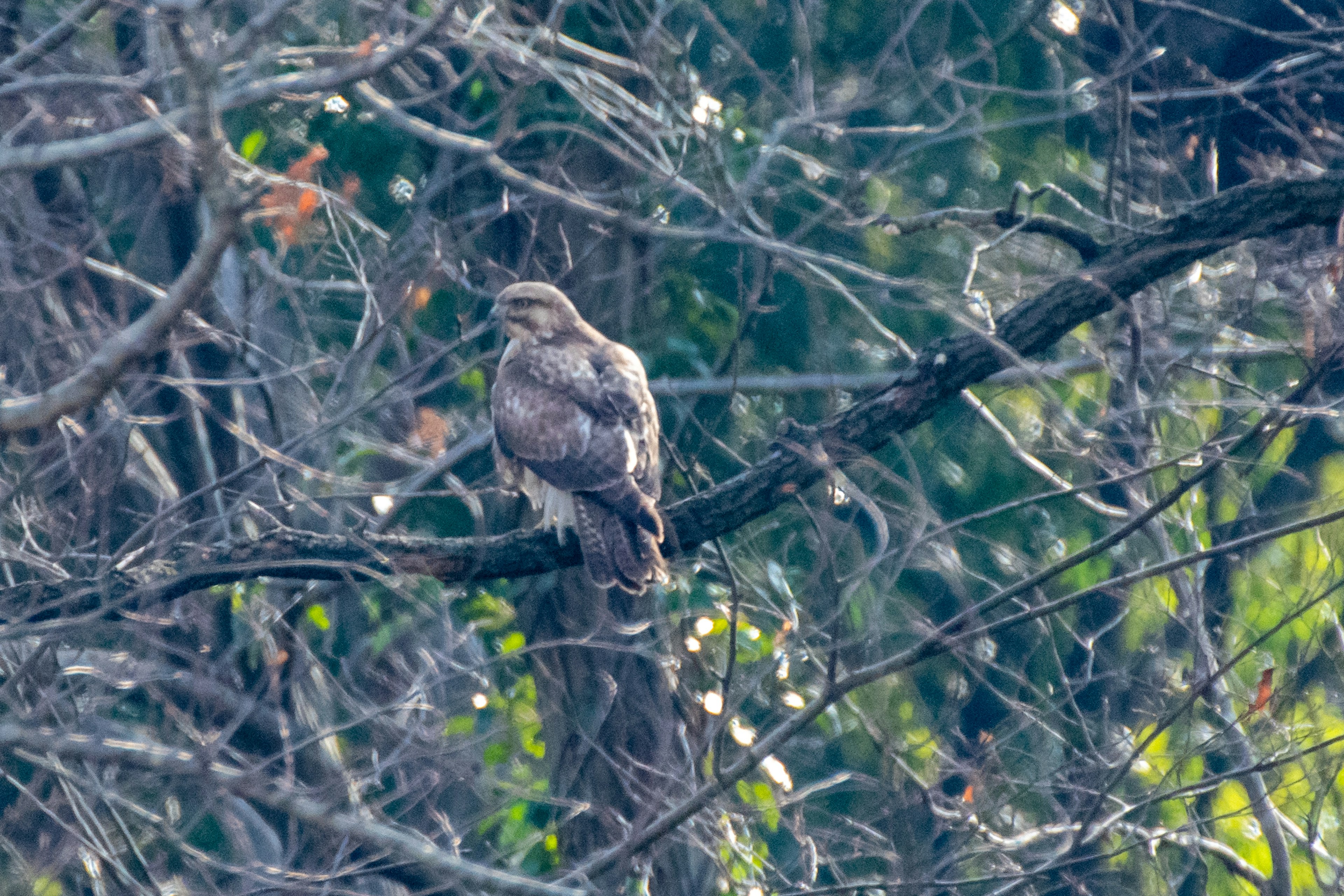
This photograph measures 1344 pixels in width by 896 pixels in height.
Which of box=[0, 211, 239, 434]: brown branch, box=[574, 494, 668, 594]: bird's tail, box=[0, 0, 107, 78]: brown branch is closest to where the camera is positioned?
box=[0, 211, 239, 434]: brown branch

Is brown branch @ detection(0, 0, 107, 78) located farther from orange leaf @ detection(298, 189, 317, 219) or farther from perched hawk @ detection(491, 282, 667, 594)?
perched hawk @ detection(491, 282, 667, 594)

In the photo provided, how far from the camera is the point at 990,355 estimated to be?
4.68m

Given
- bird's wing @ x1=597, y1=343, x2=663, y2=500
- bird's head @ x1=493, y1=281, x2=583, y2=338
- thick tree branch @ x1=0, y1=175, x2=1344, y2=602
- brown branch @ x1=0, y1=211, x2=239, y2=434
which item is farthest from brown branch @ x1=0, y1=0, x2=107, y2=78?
bird's wing @ x1=597, y1=343, x2=663, y2=500

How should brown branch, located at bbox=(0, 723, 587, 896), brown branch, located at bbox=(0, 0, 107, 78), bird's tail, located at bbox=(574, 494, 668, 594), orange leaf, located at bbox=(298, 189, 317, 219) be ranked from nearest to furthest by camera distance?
brown branch, located at bbox=(0, 723, 587, 896), brown branch, located at bbox=(0, 0, 107, 78), bird's tail, located at bbox=(574, 494, 668, 594), orange leaf, located at bbox=(298, 189, 317, 219)

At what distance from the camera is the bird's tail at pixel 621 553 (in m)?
5.14

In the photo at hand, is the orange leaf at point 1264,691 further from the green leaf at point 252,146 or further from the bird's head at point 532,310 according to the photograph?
the green leaf at point 252,146

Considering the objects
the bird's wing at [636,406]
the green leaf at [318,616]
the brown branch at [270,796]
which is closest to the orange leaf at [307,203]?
the bird's wing at [636,406]

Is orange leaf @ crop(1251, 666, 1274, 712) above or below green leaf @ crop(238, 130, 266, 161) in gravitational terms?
below

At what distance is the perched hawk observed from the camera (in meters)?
5.18

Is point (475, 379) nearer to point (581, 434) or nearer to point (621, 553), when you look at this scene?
point (581, 434)

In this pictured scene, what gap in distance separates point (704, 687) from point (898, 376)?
191 cm

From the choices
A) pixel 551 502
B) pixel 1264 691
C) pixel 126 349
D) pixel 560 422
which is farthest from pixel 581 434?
pixel 1264 691

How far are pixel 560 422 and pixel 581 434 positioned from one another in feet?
0.45

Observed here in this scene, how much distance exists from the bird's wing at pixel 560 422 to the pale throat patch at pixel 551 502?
0.10m
